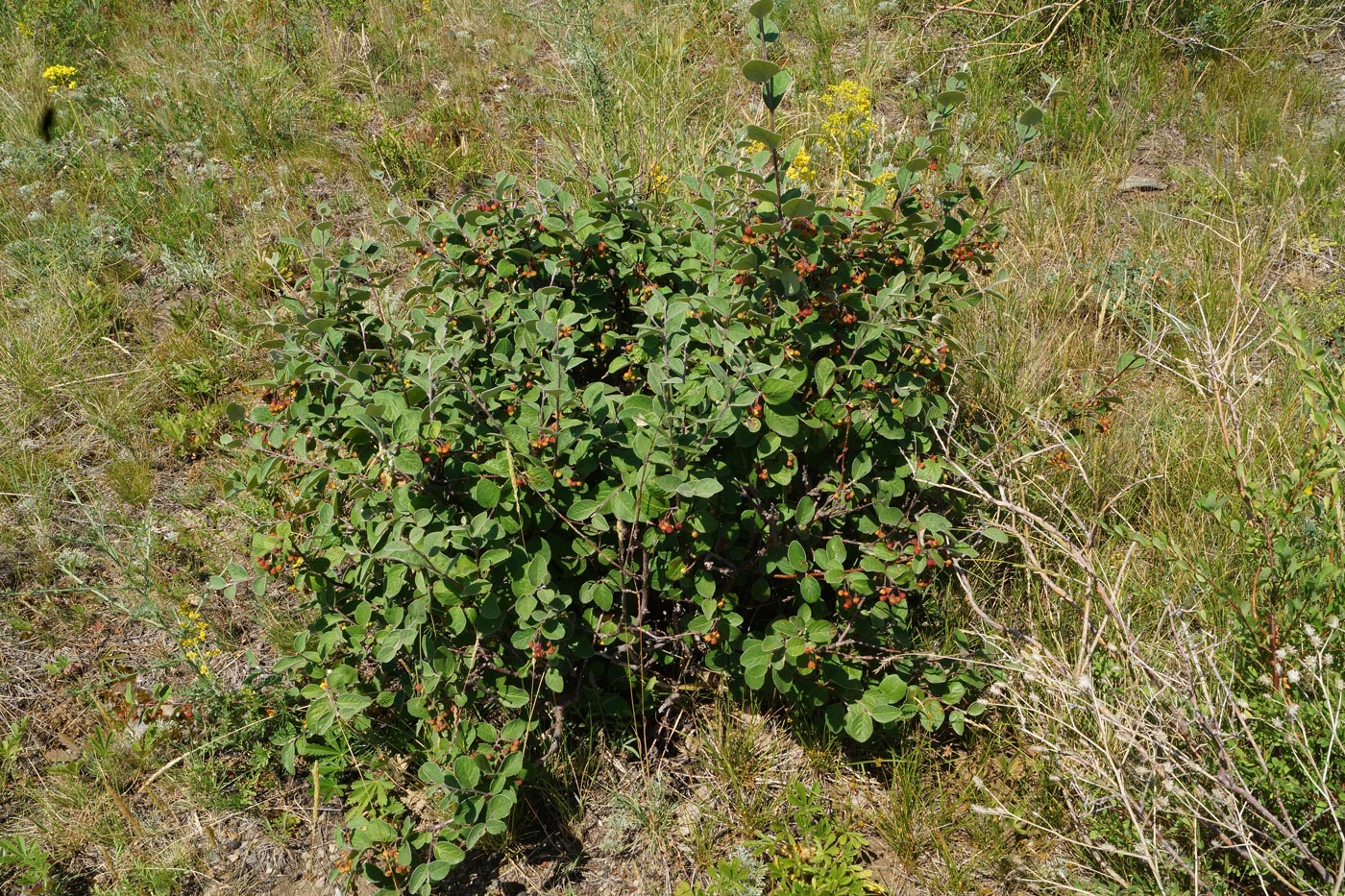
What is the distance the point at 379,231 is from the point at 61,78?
8.00ft

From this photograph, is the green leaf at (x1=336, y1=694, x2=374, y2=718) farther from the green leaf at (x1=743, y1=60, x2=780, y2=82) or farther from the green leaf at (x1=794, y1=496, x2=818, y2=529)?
the green leaf at (x1=743, y1=60, x2=780, y2=82)

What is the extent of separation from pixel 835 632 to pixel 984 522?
2.03 feet

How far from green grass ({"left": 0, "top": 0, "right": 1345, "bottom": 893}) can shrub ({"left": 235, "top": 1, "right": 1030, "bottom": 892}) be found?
0.32m

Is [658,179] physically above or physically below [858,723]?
above

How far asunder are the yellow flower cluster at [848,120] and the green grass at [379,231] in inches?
7.5

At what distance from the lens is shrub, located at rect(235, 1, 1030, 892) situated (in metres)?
2.32

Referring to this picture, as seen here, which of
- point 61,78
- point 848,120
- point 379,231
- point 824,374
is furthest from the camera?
point 61,78

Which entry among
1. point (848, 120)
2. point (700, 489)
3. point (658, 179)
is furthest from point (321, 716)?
point (848, 120)

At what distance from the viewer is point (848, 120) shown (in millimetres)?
4652

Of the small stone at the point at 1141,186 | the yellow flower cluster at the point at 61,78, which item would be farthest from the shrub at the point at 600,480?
the yellow flower cluster at the point at 61,78

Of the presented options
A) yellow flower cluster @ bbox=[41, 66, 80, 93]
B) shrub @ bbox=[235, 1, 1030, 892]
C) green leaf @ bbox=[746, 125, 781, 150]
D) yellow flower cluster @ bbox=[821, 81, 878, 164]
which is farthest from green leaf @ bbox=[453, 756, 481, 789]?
yellow flower cluster @ bbox=[41, 66, 80, 93]

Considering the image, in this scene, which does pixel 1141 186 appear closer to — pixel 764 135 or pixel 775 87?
pixel 775 87

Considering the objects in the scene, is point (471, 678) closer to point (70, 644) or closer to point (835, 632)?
point (835, 632)

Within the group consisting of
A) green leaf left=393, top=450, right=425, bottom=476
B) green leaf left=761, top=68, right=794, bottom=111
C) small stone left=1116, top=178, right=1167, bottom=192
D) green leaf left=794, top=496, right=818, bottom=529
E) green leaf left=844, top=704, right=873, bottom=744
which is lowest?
small stone left=1116, top=178, right=1167, bottom=192
